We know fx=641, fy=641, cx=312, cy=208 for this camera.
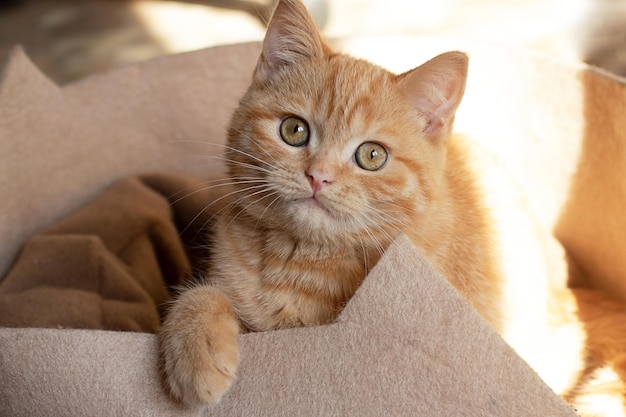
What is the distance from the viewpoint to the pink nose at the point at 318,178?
1.15m

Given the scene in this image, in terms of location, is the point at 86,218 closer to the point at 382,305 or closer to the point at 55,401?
the point at 55,401

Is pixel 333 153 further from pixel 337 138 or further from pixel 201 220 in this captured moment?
pixel 201 220

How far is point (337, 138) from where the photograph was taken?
48.1 inches

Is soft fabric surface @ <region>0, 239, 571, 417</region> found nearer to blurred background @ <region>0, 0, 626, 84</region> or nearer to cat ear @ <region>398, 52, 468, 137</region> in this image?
cat ear @ <region>398, 52, 468, 137</region>

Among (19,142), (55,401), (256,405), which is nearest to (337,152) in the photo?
(256,405)

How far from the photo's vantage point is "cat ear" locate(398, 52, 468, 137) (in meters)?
1.24

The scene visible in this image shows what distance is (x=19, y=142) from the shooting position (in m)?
1.78

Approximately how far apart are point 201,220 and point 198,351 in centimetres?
78

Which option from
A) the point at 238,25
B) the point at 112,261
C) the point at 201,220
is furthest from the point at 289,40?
the point at 238,25

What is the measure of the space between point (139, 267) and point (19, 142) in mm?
477

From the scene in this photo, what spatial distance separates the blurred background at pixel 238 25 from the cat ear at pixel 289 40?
2230 millimetres

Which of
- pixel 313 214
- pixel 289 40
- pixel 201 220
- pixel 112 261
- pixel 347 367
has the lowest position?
pixel 112 261

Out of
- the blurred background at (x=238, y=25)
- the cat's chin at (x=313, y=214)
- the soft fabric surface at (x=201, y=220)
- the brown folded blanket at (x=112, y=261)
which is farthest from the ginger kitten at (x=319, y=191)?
the blurred background at (x=238, y=25)

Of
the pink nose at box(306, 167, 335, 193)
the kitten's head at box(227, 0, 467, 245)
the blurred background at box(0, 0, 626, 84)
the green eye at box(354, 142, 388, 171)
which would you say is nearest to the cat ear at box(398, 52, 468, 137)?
the kitten's head at box(227, 0, 467, 245)
